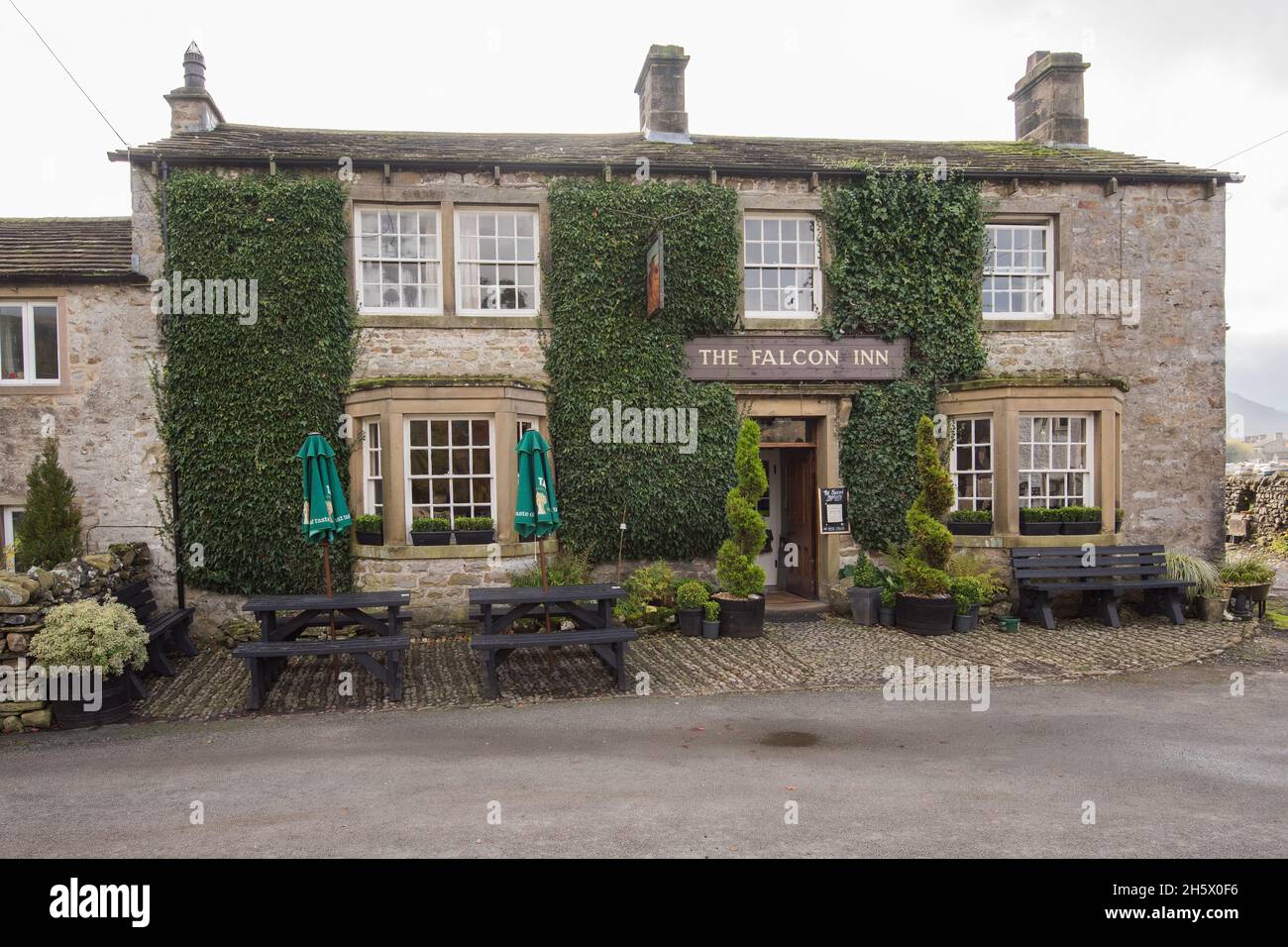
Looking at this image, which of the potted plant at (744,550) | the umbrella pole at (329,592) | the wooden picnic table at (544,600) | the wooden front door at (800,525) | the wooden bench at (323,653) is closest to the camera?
the wooden bench at (323,653)

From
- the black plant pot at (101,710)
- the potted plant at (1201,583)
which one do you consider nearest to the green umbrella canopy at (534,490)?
the black plant pot at (101,710)

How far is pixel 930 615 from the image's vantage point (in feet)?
35.0

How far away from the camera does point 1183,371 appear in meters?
12.8

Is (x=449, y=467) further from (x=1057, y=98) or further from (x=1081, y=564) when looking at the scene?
(x=1057, y=98)

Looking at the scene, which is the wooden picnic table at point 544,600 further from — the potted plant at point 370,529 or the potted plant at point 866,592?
the potted plant at point 866,592

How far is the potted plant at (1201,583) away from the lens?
37.6 feet

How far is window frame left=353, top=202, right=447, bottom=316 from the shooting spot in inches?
453

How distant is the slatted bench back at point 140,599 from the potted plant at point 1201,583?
13.3 metres

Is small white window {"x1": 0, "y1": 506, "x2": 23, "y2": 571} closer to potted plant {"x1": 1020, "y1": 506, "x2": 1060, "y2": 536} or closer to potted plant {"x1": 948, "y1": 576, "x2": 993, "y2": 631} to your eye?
potted plant {"x1": 948, "y1": 576, "x2": 993, "y2": 631}

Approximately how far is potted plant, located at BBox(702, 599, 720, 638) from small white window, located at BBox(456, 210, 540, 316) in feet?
16.2

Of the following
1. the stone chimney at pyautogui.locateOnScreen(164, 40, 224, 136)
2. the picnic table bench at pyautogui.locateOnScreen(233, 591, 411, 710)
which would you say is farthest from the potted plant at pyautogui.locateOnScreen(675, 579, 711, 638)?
the stone chimney at pyautogui.locateOnScreen(164, 40, 224, 136)

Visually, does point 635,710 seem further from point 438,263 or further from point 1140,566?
point 1140,566

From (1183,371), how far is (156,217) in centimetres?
1530

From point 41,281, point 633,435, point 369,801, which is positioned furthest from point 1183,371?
point 41,281
